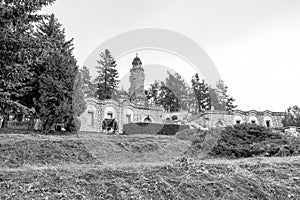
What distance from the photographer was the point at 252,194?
5156 millimetres

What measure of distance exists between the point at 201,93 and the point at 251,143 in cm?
3171

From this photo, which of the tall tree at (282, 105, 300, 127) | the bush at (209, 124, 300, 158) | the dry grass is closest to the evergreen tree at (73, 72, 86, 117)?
the dry grass

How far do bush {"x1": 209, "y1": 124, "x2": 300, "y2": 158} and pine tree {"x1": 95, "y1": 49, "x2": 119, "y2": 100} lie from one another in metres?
25.9

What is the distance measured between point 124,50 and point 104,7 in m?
2.19

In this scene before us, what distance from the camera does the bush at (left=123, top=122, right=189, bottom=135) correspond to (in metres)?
20.1

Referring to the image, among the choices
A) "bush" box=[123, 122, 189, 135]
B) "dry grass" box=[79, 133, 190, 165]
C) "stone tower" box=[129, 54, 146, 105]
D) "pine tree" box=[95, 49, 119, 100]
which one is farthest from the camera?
"pine tree" box=[95, 49, 119, 100]

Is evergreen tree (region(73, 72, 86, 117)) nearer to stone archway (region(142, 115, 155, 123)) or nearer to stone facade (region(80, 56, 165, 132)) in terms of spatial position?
stone facade (region(80, 56, 165, 132))

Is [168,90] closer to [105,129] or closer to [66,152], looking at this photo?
[105,129]

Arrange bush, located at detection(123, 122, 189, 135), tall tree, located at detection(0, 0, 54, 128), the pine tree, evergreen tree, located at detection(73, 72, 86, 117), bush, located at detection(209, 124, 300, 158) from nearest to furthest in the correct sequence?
tall tree, located at detection(0, 0, 54, 128)
bush, located at detection(209, 124, 300, 158)
evergreen tree, located at detection(73, 72, 86, 117)
bush, located at detection(123, 122, 189, 135)
the pine tree

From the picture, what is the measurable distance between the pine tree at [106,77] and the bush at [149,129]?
50.6ft

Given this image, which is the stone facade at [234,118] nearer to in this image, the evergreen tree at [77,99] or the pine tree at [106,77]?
the pine tree at [106,77]

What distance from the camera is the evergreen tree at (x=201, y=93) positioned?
40.8m

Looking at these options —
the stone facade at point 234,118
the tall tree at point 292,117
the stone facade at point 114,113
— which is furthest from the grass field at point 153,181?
the tall tree at point 292,117

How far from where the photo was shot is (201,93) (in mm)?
42000
